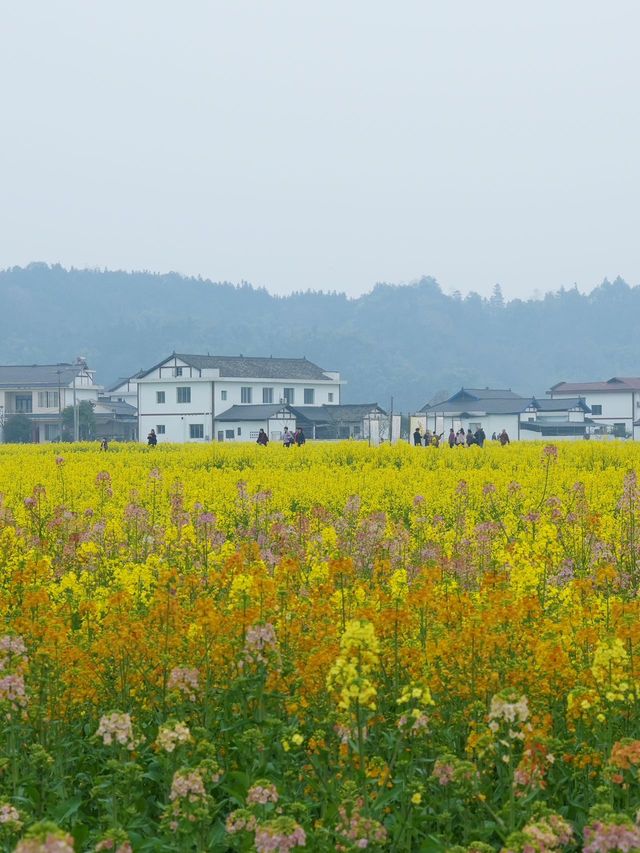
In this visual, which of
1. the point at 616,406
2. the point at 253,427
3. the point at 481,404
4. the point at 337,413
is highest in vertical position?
the point at 481,404

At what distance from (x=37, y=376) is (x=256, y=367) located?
59.5ft

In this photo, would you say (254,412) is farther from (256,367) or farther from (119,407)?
(119,407)

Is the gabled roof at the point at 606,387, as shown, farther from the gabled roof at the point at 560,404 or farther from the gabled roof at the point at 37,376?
the gabled roof at the point at 37,376

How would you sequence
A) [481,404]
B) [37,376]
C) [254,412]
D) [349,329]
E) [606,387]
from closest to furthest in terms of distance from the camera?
[254,412] < [481,404] < [37,376] < [606,387] < [349,329]

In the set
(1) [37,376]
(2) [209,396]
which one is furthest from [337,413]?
(1) [37,376]

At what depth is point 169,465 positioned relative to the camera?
92.4 ft

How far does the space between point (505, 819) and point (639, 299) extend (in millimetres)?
196019

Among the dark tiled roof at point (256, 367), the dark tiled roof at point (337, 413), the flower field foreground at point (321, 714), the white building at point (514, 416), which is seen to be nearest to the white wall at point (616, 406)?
the white building at point (514, 416)

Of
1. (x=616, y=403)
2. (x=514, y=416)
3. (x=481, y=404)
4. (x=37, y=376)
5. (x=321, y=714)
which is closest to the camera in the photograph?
(x=321, y=714)

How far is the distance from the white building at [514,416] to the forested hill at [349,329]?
2063 inches

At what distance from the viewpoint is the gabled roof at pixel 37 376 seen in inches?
3329

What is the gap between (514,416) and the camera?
273 ft

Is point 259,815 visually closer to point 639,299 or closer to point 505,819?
point 505,819

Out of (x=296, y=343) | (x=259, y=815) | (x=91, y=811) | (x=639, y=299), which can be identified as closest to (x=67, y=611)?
(x=91, y=811)
